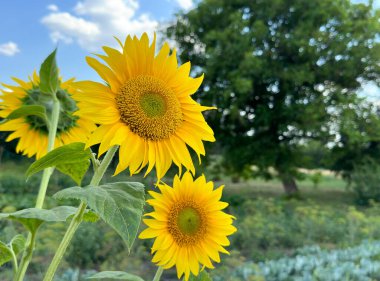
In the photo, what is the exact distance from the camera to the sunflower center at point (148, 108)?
725 mm

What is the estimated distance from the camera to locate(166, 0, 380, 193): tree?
9.75 metres

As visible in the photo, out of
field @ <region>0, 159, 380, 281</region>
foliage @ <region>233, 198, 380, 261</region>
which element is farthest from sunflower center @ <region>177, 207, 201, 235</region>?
foliage @ <region>233, 198, 380, 261</region>

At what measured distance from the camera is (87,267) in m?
3.85

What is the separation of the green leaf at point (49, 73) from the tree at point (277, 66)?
8513 millimetres

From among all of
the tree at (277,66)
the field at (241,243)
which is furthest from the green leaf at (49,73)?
the tree at (277,66)

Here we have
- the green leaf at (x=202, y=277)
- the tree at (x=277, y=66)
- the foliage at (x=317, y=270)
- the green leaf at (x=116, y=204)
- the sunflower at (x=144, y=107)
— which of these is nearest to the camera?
the green leaf at (x=116, y=204)

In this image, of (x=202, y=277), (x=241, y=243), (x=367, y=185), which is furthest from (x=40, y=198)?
(x=367, y=185)

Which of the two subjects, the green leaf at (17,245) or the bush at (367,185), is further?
the bush at (367,185)

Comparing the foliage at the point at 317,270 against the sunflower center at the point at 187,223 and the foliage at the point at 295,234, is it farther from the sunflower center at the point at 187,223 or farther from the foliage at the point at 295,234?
the sunflower center at the point at 187,223

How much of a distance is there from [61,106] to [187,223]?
402 mm

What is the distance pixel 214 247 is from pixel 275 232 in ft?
13.8

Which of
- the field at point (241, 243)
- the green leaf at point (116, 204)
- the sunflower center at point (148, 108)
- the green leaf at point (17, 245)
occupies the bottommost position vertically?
the field at point (241, 243)

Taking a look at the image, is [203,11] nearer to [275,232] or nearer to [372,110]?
[372,110]

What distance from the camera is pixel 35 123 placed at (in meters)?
1.13
